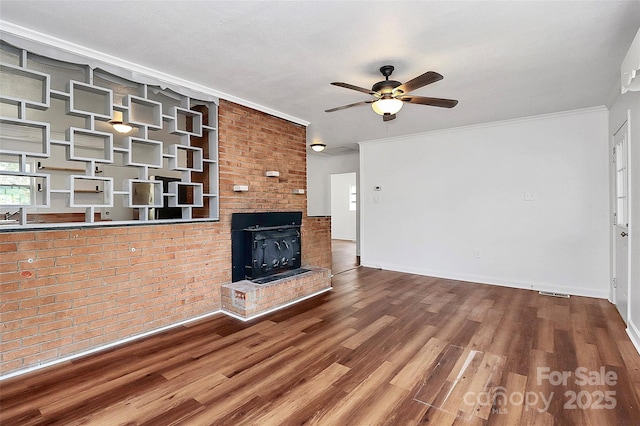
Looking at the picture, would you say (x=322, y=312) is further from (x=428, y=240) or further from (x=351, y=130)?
(x=351, y=130)

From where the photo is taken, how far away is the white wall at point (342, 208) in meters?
10.8

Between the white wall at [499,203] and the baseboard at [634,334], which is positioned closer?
the baseboard at [634,334]

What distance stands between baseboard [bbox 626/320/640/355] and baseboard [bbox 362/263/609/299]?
4.34 feet

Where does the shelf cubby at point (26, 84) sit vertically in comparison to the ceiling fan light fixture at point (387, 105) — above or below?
above

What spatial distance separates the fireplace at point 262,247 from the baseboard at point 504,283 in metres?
2.23

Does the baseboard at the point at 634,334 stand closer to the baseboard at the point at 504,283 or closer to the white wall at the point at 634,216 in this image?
the white wall at the point at 634,216

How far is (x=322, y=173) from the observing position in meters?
8.49

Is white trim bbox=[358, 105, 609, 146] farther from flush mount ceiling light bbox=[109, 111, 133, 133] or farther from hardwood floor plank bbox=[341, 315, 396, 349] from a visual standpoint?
flush mount ceiling light bbox=[109, 111, 133, 133]

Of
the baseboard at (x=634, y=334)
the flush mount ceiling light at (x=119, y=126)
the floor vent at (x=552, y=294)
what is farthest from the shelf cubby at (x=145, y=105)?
the floor vent at (x=552, y=294)

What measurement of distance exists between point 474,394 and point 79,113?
3689 mm

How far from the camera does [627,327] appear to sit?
3.02 m

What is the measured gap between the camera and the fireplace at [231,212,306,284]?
3781 mm

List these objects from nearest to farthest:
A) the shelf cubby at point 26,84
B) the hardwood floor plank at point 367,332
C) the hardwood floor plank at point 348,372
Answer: the hardwood floor plank at point 348,372
the shelf cubby at point 26,84
the hardwood floor plank at point 367,332

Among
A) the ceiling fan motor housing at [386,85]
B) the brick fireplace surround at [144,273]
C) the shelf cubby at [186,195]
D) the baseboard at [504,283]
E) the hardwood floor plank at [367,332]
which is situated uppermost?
the ceiling fan motor housing at [386,85]
